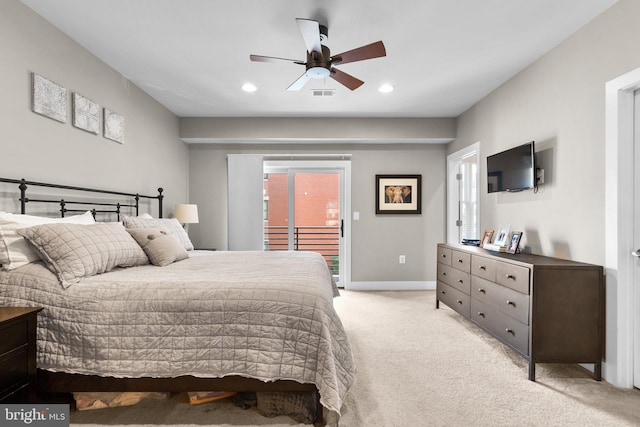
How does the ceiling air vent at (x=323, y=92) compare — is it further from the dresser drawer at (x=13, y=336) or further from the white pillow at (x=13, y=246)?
the dresser drawer at (x=13, y=336)

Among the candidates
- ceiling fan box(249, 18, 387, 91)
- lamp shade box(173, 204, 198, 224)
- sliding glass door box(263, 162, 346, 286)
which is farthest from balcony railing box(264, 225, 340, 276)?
ceiling fan box(249, 18, 387, 91)

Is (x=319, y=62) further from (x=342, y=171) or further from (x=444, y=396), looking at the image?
(x=342, y=171)

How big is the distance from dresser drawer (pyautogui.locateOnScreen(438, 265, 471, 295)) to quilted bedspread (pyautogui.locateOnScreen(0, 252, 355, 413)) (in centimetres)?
192

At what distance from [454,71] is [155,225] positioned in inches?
125

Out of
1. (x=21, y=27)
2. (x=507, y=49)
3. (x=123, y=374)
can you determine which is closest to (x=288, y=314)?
(x=123, y=374)

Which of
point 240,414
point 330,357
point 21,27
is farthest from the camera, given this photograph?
point 21,27

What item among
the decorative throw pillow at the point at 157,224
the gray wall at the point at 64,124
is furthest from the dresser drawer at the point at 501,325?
the gray wall at the point at 64,124

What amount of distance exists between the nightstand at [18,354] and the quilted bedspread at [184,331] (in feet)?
0.35

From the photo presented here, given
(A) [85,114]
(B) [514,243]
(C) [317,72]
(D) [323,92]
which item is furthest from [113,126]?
(B) [514,243]

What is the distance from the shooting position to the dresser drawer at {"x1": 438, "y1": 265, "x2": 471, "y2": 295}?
3129 mm

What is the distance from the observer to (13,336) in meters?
1.47

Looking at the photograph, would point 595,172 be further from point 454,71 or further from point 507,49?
point 454,71

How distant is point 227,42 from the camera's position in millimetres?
2615

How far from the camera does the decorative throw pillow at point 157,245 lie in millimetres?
2393
